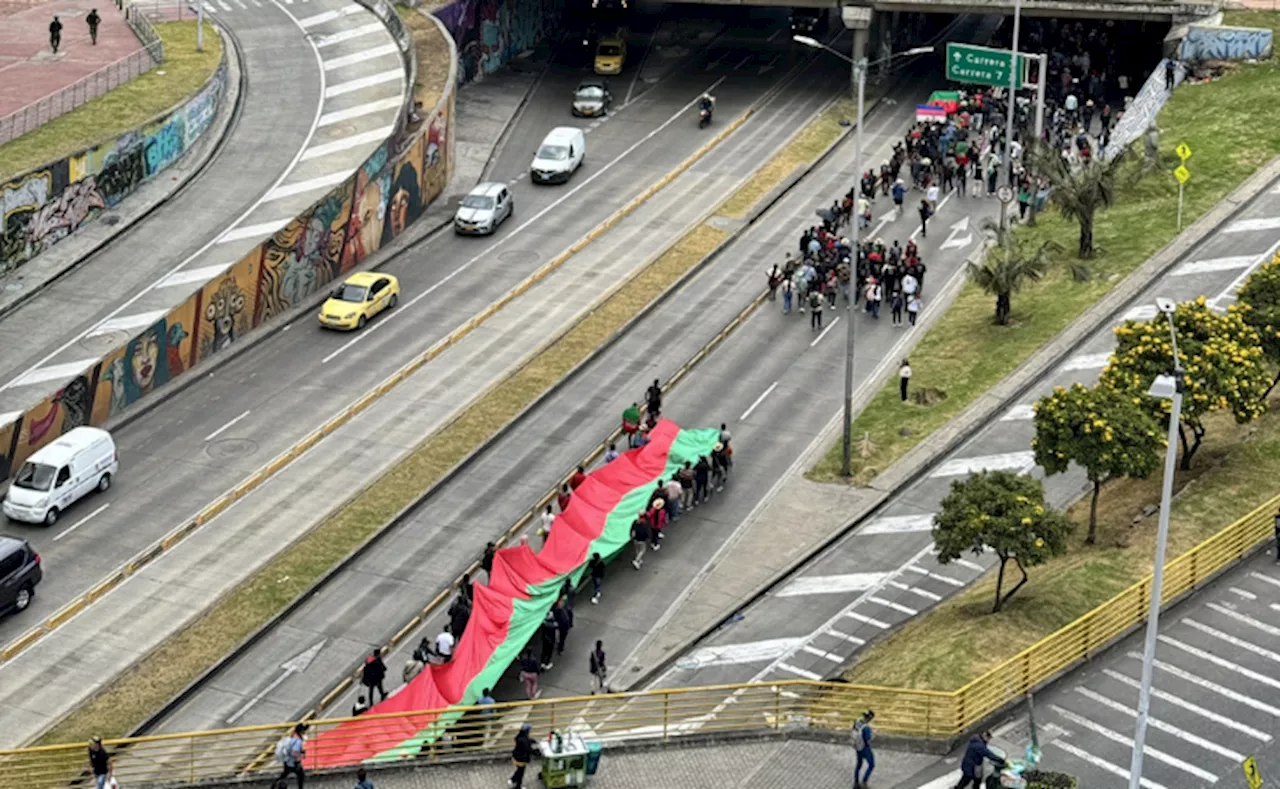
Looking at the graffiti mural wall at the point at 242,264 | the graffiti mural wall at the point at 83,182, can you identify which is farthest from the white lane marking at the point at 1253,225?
the graffiti mural wall at the point at 83,182

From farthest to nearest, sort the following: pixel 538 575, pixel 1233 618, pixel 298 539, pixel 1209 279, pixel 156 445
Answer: pixel 1209 279 → pixel 156 445 → pixel 298 539 → pixel 538 575 → pixel 1233 618

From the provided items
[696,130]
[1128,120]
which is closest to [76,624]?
[696,130]

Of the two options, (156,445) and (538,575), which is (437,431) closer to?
(156,445)

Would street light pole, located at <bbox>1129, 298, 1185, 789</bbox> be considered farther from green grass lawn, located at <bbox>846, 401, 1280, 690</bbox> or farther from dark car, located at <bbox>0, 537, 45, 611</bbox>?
dark car, located at <bbox>0, 537, 45, 611</bbox>

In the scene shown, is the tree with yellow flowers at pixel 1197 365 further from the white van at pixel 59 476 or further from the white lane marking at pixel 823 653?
the white van at pixel 59 476

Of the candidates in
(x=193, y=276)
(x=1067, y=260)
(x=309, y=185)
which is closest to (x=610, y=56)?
(x=309, y=185)

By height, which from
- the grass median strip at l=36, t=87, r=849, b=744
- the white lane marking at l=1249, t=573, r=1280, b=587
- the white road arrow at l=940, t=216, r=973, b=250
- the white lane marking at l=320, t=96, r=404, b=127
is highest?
the white lane marking at l=320, t=96, r=404, b=127

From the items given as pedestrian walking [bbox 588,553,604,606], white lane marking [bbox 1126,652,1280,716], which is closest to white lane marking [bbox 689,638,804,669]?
pedestrian walking [bbox 588,553,604,606]
